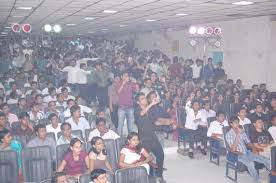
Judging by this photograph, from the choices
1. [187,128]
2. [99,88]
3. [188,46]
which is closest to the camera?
[187,128]

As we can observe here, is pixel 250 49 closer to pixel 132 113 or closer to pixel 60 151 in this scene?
pixel 132 113

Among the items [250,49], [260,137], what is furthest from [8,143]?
[250,49]

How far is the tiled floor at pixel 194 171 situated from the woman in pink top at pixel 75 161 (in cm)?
199

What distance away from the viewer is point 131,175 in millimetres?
4664

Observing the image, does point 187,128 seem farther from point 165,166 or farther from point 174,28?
point 174,28

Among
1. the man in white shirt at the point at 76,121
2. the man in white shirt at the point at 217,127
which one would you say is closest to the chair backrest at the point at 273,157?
the man in white shirt at the point at 217,127

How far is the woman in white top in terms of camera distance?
5715 mm

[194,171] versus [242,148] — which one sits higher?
[242,148]

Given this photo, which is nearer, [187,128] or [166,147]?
[187,128]

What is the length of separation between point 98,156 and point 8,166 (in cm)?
130

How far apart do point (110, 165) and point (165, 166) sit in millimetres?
2095

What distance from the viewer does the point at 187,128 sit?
8.27m

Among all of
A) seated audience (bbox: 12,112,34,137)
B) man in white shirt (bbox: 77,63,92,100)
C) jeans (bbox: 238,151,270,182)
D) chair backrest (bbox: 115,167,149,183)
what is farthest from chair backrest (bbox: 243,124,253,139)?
man in white shirt (bbox: 77,63,92,100)

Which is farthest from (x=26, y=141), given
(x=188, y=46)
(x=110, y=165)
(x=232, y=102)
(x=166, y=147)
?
(x=188, y=46)
